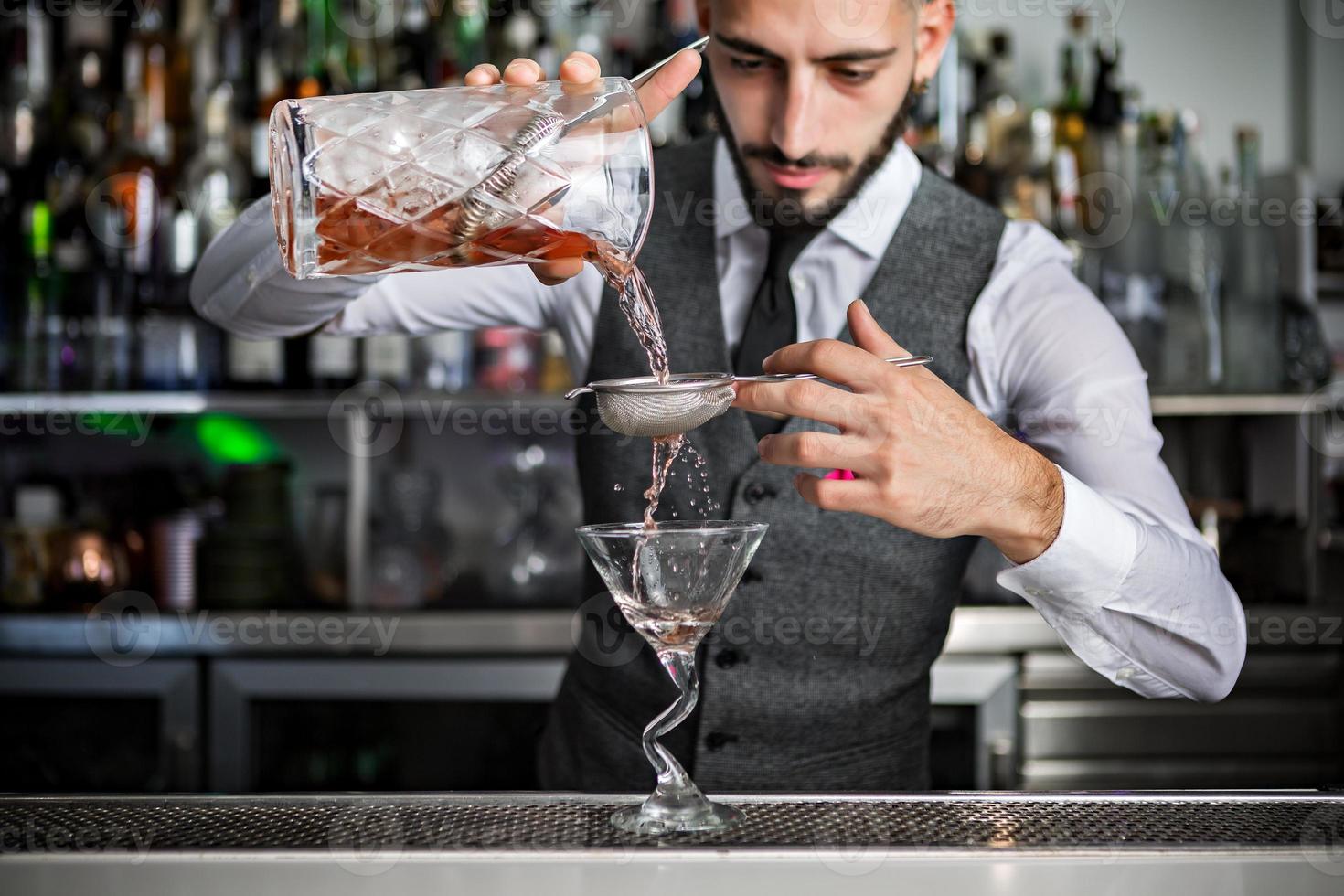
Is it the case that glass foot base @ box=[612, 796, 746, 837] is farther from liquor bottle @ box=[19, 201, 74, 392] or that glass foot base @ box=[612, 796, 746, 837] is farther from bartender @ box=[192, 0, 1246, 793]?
liquor bottle @ box=[19, 201, 74, 392]

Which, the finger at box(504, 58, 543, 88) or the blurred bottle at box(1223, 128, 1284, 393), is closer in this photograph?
the finger at box(504, 58, 543, 88)

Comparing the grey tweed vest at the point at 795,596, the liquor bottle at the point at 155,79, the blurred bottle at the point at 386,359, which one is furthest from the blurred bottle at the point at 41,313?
the grey tweed vest at the point at 795,596

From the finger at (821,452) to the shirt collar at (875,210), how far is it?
0.56 meters

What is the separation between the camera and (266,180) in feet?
8.59

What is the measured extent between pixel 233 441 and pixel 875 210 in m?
1.96

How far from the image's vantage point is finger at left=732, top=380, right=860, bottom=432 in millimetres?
906

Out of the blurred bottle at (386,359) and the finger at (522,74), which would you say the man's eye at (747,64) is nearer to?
the finger at (522,74)

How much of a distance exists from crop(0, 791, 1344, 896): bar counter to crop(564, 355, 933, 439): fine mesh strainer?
0.32m

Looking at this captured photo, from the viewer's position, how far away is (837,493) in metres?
0.91

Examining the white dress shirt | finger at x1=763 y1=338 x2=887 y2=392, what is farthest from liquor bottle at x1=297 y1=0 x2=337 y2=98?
finger at x1=763 y1=338 x2=887 y2=392

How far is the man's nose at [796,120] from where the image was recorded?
1.25 metres

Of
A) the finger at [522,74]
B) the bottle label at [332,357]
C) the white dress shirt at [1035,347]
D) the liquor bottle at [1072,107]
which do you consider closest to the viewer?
the finger at [522,74]

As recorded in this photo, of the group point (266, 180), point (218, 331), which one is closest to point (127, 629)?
point (218, 331)

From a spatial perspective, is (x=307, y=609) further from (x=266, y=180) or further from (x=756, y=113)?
(x=756, y=113)
